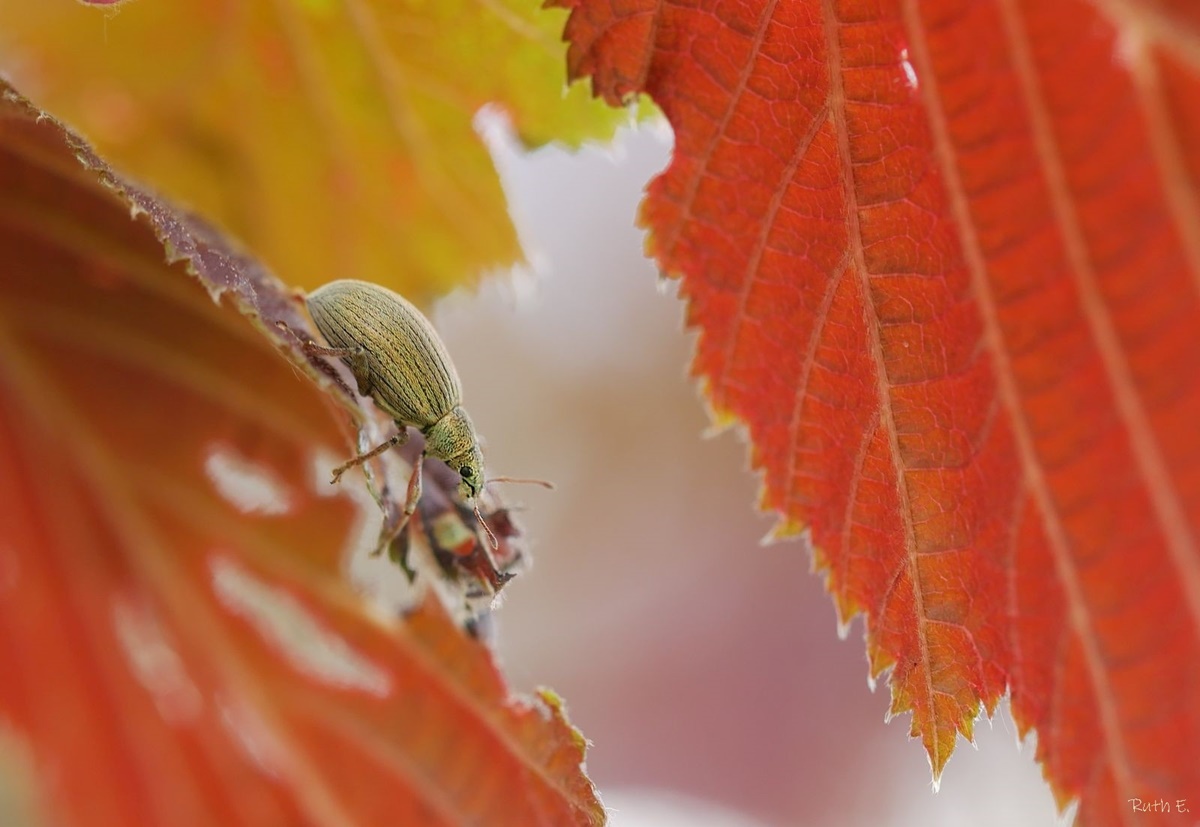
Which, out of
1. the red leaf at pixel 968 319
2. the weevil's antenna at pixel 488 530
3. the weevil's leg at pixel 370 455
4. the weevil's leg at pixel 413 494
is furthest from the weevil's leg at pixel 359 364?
the red leaf at pixel 968 319

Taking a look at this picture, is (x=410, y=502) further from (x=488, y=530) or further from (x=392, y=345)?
(x=392, y=345)

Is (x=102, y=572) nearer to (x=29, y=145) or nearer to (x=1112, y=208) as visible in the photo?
(x=29, y=145)

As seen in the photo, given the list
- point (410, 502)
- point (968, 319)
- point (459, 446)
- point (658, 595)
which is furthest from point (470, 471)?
point (658, 595)

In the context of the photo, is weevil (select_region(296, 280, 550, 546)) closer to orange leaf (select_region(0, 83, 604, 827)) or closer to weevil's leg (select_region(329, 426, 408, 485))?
weevil's leg (select_region(329, 426, 408, 485))

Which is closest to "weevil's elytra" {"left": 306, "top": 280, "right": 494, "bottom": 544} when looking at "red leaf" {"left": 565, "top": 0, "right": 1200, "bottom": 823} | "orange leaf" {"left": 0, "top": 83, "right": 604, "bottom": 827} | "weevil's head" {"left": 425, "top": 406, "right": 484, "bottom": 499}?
"weevil's head" {"left": 425, "top": 406, "right": 484, "bottom": 499}

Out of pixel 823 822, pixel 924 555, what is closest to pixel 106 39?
pixel 924 555
